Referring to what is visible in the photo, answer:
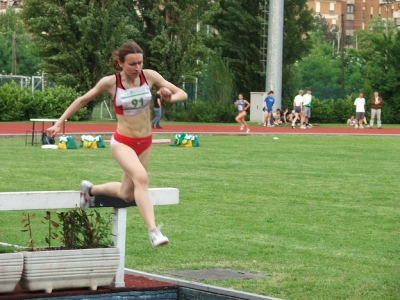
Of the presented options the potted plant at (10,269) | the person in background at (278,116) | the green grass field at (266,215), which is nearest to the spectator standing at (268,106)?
the person in background at (278,116)

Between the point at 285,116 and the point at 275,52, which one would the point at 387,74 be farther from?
the point at 275,52

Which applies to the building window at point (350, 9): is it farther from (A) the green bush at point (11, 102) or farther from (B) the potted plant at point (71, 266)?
(B) the potted plant at point (71, 266)

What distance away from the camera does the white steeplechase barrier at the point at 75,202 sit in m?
8.29

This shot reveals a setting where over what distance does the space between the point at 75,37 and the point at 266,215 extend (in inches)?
1627

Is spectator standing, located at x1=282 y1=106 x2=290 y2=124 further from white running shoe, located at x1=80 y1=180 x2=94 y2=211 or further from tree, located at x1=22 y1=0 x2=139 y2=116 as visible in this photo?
white running shoe, located at x1=80 y1=180 x2=94 y2=211

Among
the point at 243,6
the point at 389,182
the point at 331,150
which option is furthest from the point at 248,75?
the point at 389,182

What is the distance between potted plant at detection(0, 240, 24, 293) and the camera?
7.89 meters

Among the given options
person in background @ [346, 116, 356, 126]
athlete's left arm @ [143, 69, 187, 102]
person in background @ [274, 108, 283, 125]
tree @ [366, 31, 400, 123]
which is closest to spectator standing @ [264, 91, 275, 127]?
person in background @ [274, 108, 283, 125]

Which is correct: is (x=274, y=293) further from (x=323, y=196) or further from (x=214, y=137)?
(x=214, y=137)

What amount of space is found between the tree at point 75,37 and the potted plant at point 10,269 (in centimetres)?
4617

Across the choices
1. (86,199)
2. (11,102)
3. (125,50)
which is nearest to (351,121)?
(11,102)

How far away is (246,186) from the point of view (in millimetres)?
19578

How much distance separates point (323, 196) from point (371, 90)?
47725 millimetres

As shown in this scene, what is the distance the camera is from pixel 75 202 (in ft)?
29.1
